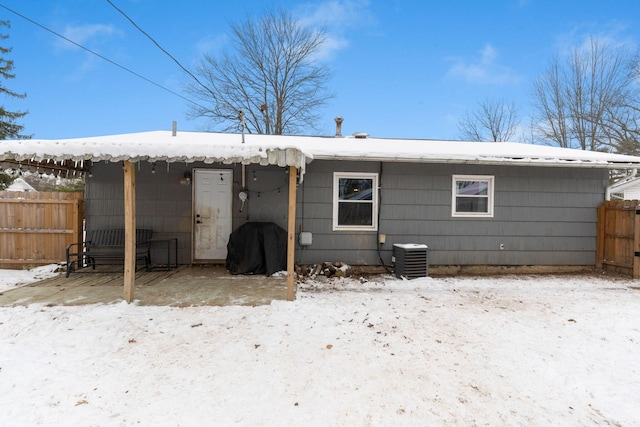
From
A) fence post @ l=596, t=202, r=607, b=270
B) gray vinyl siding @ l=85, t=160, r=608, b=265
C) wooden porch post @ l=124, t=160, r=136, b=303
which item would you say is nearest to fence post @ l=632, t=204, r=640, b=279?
fence post @ l=596, t=202, r=607, b=270

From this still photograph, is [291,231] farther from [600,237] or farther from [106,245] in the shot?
[600,237]

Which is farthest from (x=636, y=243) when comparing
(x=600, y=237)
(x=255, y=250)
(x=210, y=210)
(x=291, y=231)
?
(x=210, y=210)

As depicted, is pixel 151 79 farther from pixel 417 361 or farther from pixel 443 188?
pixel 417 361

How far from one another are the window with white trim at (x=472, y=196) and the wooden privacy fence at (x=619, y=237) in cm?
239

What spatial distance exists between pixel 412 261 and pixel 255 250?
2891mm

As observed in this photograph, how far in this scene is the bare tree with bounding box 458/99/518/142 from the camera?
1703cm

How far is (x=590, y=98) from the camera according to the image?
15094 millimetres

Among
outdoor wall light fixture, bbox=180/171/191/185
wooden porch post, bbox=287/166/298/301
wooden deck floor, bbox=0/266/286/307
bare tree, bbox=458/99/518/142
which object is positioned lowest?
wooden deck floor, bbox=0/266/286/307

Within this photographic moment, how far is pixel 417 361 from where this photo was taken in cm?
284

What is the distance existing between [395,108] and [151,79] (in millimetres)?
11706

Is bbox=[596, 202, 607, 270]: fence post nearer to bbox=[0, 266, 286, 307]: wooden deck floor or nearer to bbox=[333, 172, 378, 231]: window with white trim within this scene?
bbox=[333, 172, 378, 231]: window with white trim

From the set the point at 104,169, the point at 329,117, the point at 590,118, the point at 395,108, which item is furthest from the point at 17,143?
the point at 590,118

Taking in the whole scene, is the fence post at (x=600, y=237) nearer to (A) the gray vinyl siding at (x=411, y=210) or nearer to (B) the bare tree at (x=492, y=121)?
→ (A) the gray vinyl siding at (x=411, y=210)

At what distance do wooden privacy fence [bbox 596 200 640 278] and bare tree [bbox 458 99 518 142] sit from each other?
12.2 meters
